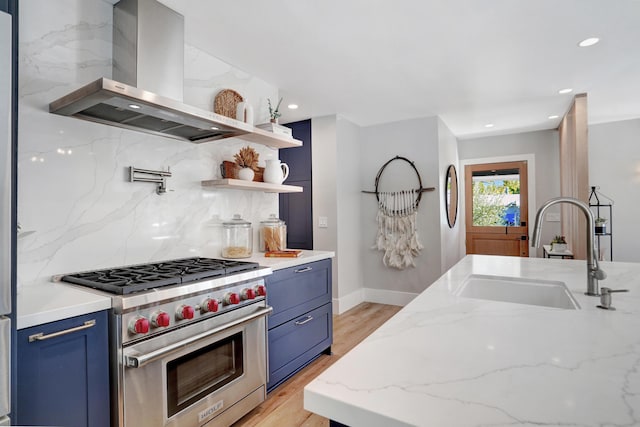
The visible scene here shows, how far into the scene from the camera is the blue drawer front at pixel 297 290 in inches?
91.0

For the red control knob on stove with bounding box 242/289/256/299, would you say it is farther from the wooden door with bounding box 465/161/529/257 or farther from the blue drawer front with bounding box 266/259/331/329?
the wooden door with bounding box 465/161/529/257

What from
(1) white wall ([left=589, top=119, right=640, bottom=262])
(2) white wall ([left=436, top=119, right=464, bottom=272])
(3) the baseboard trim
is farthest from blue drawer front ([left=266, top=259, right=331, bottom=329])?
(1) white wall ([left=589, top=119, right=640, bottom=262])

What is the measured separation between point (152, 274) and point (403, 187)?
3.59 meters

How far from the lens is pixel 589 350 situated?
816mm

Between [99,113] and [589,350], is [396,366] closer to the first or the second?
[589,350]

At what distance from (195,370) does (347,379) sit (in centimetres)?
136

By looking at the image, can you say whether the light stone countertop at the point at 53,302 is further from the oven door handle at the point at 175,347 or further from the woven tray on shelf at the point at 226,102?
the woven tray on shelf at the point at 226,102

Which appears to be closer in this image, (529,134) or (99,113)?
(99,113)

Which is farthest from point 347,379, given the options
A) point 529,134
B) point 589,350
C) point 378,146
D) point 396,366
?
point 529,134

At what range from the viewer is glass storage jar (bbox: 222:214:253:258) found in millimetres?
2572

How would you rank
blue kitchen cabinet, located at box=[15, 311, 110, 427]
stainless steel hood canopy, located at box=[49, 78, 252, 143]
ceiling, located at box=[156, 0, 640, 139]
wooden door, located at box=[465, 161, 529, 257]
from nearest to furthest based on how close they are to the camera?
blue kitchen cabinet, located at box=[15, 311, 110, 427], stainless steel hood canopy, located at box=[49, 78, 252, 143], ceiling, located at box=[156, 0, 640, 139], wooden door, located at box=[465, 161, 529, 257]

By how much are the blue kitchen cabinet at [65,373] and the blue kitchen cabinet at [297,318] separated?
1.02 meters

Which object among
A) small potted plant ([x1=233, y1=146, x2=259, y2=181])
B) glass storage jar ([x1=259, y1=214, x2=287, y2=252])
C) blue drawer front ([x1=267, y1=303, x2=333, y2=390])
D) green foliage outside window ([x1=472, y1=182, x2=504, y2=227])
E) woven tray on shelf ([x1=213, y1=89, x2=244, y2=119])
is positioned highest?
woven tray on shelf ([x1=213, y1=89, x2=244, y2=119])

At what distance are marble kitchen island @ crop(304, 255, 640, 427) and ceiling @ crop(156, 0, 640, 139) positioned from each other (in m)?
1.88
